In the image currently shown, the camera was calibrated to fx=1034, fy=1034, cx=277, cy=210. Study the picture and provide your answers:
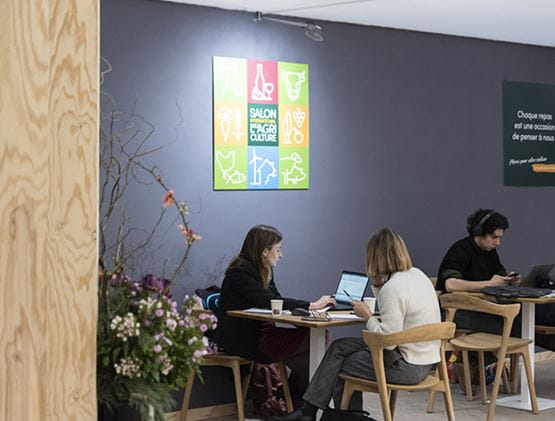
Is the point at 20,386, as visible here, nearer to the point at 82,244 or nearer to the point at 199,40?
the point at 82,244

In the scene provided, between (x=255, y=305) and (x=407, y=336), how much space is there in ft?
3.75

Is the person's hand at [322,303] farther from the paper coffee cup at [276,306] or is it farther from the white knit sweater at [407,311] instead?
the white knit sweater at [407,311]

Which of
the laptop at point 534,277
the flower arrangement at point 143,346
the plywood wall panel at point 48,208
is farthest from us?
the laptop at point 534,277

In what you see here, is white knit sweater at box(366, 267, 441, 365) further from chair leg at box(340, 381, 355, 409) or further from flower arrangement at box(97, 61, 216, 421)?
flower arrangement at box(97, 61, 216, 421)

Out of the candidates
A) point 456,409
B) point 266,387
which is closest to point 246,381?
point 266,387

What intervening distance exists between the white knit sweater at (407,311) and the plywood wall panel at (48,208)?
2651mm

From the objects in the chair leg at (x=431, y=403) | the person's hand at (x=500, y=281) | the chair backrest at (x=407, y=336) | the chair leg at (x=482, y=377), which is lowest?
the chair leg at (x=431, y=403)

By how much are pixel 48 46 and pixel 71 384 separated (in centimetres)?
86

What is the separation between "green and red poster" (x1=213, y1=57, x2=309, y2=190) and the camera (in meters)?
6.41

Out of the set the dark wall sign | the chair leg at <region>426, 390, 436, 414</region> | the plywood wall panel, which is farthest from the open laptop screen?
the plywood wall panel

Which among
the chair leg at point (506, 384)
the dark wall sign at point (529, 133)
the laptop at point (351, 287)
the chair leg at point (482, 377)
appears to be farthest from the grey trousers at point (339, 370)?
the dark wall sign at point (529, 133)

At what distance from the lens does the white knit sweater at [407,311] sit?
5.13 m

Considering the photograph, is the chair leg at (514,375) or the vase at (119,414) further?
the chair leg at (514,375)

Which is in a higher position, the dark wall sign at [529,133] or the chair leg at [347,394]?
the dark wall sign at [529,133]
